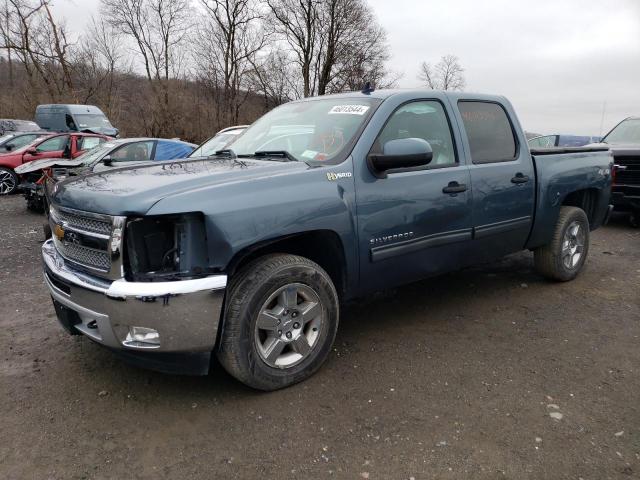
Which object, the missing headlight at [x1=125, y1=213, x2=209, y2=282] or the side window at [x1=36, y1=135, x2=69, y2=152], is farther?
the side window at [x1=36, y1=135, x2=69, y2=152]

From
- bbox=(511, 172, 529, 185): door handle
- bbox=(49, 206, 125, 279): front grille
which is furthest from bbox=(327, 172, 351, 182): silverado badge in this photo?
bbox=(511, 172, 529, 185): door handle

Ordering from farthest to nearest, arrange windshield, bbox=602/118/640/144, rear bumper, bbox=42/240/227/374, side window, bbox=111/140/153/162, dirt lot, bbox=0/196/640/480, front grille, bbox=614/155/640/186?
side window, bbox=111/140/153/162 < windshield, bbox=602/118/640/144 < front grille, bbox=614/155/640/186 < rear bumper, bbox=42/240/227/374 < dirt lot, bbox=0/196/640/480

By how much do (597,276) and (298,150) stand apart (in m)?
3.92

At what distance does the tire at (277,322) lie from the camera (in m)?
2.75

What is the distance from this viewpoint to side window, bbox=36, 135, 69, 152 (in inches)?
491

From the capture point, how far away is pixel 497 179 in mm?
4109

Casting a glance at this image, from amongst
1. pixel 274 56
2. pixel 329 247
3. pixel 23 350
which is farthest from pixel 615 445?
pixel 274 56

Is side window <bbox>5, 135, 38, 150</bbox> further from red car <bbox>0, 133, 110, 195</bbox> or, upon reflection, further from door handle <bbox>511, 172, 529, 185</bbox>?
door handle <bbox>511, 172, 529, 185</bbox>

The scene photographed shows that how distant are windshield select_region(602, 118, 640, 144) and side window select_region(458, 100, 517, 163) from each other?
597cm

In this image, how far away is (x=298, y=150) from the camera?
11.6 ft

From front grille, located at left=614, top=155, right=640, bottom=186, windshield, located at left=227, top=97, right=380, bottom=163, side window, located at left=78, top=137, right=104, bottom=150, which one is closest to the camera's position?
windshield, located at left=227, top=97, right=380, bottom=163

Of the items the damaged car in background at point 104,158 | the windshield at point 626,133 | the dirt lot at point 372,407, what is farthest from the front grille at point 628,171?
the damaged car in background at point 104,158

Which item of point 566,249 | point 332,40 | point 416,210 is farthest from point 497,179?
point 332,40

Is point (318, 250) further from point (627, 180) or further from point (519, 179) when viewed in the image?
point (627, 180)
